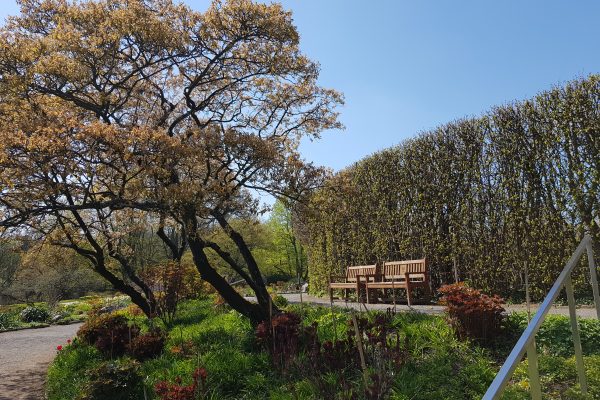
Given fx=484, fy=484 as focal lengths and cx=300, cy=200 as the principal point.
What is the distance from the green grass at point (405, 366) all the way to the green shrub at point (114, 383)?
Answer: 0.23m

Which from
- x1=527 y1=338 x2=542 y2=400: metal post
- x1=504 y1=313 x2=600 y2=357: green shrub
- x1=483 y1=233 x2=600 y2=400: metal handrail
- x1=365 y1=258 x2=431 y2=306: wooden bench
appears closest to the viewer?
x1=483 y1=233 x2=600 y2=400: metal handrail

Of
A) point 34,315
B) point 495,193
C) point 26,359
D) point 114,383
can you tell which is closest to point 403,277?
point 495,193

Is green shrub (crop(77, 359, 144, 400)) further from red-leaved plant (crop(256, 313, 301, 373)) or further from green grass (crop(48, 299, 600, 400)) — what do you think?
red-leaved plant (crop(256, 313, 301, 373))

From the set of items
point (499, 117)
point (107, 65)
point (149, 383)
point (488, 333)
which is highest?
point (107, 65)

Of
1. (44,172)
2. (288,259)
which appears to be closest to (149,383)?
(44,172)

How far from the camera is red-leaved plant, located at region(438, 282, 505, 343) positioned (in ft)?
17.2

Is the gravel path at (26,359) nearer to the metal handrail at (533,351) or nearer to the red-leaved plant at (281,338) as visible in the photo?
the red-leaved plant at (281,338)

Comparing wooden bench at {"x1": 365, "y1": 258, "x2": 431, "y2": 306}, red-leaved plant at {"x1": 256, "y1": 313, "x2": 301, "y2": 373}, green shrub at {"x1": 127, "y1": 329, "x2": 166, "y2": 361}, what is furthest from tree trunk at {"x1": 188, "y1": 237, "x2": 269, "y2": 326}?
wooden bench at {"x1": 365, "y1": 258, "x2": 431, "y2": 306}

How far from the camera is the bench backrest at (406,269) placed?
975 cm

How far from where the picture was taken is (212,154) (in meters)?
7.79

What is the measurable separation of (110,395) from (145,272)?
18.3ft

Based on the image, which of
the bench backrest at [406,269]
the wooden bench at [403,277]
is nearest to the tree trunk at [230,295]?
the wooden bench at [403,277]

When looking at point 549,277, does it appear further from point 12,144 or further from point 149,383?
point 12,144

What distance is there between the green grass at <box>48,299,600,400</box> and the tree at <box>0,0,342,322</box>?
5.57ft
